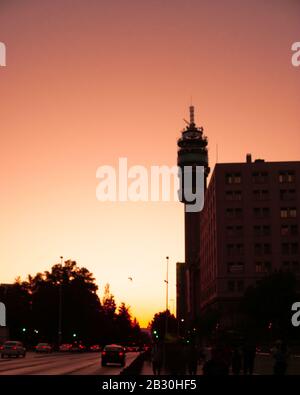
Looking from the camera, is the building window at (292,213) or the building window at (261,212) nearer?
the building window at (292,213)

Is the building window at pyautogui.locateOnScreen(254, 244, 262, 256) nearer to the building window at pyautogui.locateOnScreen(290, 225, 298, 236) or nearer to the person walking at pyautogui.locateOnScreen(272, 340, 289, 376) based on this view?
the building window at pyautogui.locateOnScreen(290, 225, 298, 236)

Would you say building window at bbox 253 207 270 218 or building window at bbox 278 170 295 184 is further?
building window at bbox 253 207 270 218

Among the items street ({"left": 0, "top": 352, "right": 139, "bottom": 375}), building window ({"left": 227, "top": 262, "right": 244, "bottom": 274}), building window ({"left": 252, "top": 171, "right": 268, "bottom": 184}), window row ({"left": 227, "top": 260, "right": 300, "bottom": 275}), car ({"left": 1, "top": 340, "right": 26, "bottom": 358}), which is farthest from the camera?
building window ({"left": 252, "top": 171, "right": 268, "bottom": 184})

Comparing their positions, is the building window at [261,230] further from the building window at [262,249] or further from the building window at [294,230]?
the building window at [294,230]

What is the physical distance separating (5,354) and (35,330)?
183 ft

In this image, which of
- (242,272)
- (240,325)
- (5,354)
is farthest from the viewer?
(242,272)

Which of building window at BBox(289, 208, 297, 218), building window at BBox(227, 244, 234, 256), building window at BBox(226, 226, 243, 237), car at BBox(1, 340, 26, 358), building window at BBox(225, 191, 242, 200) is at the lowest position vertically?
car at BBox(1, 340, 26, 358)

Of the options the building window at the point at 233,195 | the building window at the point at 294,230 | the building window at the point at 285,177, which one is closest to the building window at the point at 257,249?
the building window at the point at 294,230

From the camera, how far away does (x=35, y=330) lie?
113438mm

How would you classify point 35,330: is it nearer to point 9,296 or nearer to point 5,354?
point 9,296

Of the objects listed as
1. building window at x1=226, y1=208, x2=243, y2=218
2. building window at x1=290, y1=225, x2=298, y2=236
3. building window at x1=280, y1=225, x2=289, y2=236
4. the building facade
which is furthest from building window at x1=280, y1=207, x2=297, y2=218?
building window at x1=226, y1=208, x2=243, y2=218

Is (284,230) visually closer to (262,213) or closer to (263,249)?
(262,213)
